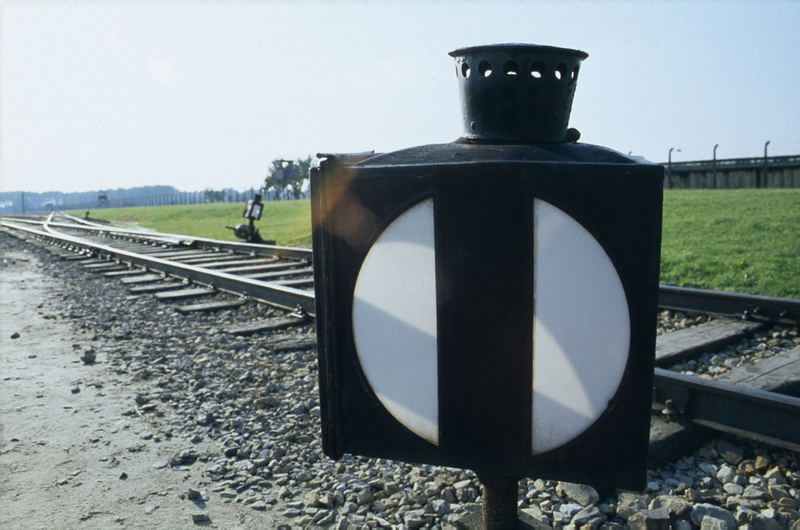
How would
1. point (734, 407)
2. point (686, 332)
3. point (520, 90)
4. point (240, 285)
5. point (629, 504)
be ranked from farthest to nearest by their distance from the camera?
1. point (240, 285)
2. point (686, 332)
3. point (734, 407)
4. point (629, 504)
5. point (520, 90)

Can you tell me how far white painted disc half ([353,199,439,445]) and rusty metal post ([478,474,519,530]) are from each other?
346mm

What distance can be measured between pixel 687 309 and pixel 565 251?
4.63 metres

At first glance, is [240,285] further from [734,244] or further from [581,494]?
[734,244]

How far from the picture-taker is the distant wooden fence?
21.9 m

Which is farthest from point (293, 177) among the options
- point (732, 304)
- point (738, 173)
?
point (732, 304)

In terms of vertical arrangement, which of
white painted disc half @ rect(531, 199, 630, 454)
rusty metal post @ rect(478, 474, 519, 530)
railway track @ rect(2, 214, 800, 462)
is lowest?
railway track @ rect(2, 214, 800, 462)

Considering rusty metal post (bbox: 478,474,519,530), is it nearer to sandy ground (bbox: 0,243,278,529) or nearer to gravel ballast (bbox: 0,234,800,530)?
gravel ballast (bbox: 0,234,800,530)

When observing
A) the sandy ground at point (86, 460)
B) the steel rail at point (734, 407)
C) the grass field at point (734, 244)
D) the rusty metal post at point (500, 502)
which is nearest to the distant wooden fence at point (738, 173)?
the grass field at point (734, 244)

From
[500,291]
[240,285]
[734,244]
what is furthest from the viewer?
[734,244]

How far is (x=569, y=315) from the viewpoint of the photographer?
3.42 ft

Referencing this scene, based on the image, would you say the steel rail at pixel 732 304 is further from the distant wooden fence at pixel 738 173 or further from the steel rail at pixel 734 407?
the distant wooden fence at pixel 738 173

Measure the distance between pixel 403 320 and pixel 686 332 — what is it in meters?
3.79

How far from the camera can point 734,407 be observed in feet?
8.75

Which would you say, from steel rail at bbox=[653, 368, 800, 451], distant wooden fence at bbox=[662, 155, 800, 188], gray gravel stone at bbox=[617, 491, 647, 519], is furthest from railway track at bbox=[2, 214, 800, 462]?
distant wooden fence at bbox=[662, 155, 800, 188]
